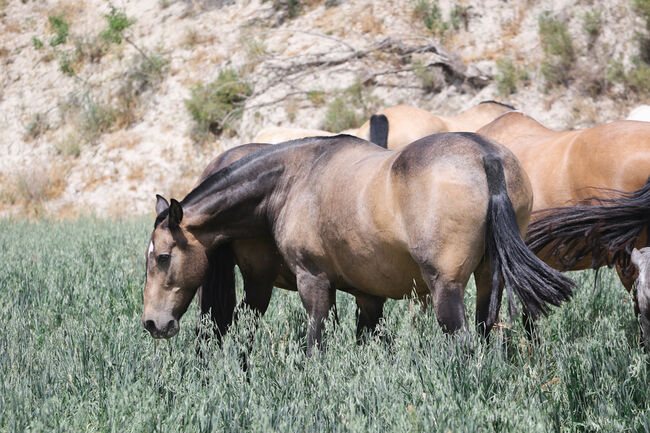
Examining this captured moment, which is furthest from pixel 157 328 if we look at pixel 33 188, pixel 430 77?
pixel 33 188

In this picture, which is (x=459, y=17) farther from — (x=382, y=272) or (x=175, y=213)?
(x=382, y=272)

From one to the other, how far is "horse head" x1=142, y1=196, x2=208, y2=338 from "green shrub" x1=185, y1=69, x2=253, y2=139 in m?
12.0

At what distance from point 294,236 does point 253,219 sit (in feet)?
1.51

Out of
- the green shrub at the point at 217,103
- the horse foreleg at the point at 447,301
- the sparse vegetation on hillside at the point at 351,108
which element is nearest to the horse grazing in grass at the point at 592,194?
the horse foreleg at the point at 447,301

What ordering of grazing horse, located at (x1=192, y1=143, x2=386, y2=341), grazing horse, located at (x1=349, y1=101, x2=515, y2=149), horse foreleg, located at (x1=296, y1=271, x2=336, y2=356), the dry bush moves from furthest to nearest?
the dry bush
grazing horse, located at (x1=349, y1=101, x2=515, y2=149)
grazing horse, located at (x1=192, y1=143, x2=386, y2=341)
horse foreleg, located at (x1=296, y1=271, x2=336, y2=356)

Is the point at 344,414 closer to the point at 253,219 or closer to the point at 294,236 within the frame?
the point at 294,236

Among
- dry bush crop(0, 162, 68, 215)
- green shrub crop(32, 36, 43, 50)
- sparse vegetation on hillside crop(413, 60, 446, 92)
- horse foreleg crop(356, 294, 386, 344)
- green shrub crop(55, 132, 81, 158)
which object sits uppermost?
horse foreleg crop(356, 294, 386, 344)

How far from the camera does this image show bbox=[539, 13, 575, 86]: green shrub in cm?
1441

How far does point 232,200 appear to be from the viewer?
14.5 feet

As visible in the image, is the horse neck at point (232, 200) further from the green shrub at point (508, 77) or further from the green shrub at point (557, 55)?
the green shrub at point (557, 55)

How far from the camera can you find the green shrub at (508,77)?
1445 centimetres

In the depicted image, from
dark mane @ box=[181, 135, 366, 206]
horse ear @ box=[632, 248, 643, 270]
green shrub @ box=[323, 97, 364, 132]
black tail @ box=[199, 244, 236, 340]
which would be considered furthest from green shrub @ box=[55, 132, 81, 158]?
horse ear @ box=[632, 248, 643, 270]

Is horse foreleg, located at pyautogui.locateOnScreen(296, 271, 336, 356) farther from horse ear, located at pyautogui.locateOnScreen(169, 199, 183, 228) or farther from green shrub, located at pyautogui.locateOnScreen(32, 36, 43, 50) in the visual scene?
green shrub, located at pyautogui.locateOnScreen(32, 36, 43, 50)

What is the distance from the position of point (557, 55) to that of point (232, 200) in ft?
39.6
